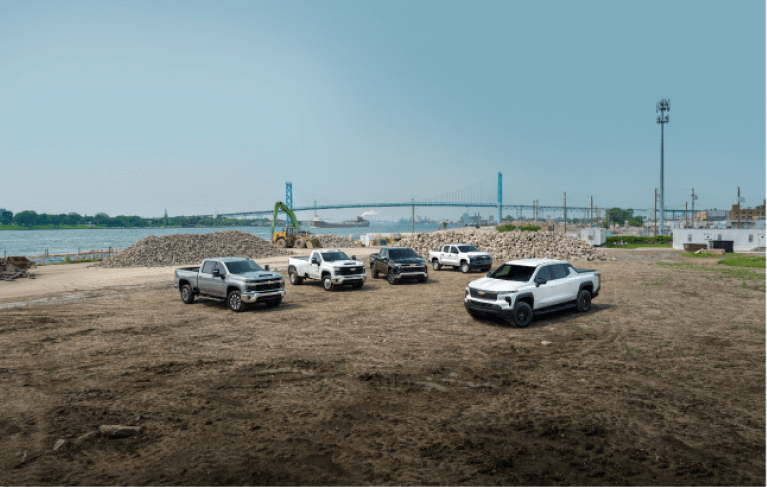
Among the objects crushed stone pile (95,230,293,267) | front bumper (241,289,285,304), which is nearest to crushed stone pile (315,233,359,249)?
crushed stone pile (95,230,293,267)

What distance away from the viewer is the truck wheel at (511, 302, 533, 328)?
12.2 metres

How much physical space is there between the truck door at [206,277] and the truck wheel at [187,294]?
2.03 ft

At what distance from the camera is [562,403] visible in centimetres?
704

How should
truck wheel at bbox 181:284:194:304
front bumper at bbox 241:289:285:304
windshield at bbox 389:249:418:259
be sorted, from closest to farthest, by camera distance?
front bumper at bbox 241:289:285:304, truck wheel at bbox 181:284:194:304, windshield at bbox 389:249:418:259

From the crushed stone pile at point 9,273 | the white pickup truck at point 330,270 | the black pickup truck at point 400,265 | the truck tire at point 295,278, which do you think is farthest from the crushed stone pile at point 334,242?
the white pickup truck at point 330,270

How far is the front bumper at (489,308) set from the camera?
39.9ft

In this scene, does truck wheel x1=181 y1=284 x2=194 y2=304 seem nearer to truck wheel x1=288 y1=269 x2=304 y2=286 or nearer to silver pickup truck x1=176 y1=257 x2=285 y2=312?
silver pickup truck x1=176 y1=257 x2=285 y2=312

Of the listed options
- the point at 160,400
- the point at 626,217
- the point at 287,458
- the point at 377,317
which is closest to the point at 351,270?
the point at 377,317

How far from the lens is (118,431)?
602cm

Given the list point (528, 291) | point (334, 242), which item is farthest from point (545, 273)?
point (334, 242)

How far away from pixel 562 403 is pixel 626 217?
211 meters

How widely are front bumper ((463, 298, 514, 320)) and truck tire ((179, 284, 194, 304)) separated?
11066mm

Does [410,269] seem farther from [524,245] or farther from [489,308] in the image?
[524,245]

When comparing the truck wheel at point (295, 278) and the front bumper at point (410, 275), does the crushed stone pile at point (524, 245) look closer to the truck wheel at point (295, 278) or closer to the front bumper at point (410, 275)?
the front bumper at point (410, 275)
